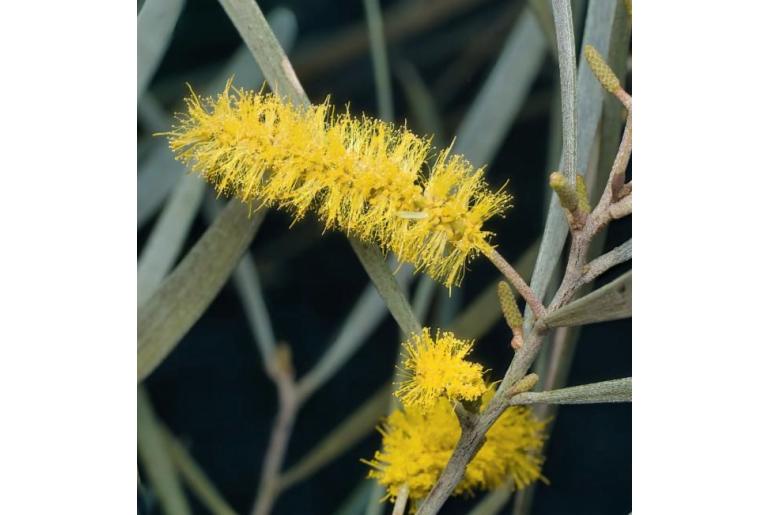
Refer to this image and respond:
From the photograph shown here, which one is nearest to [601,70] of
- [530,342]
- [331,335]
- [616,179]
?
[616,179]

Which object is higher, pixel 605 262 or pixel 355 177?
pixel 355 177

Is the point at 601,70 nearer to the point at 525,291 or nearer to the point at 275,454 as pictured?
the point at 525,291

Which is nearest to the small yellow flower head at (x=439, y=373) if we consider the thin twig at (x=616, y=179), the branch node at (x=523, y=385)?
the branch node at (x=523, y=385)
